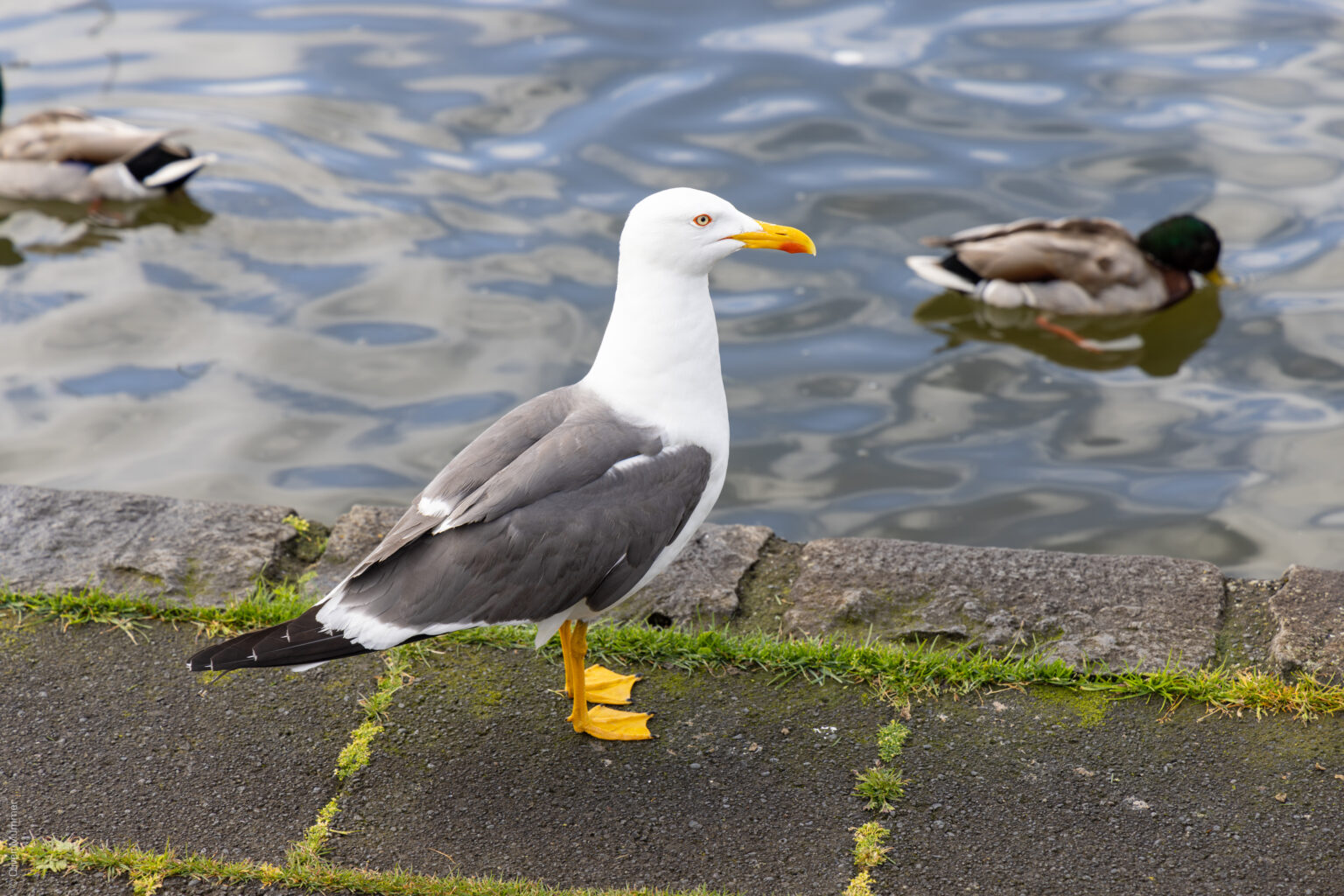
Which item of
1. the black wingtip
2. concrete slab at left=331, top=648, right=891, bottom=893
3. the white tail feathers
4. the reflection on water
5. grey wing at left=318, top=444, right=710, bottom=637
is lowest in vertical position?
the reflection on water

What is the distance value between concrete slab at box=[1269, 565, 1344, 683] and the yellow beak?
196 cm

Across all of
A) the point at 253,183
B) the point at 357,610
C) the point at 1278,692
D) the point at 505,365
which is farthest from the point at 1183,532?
the point at 253,183

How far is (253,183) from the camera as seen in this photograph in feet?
31.7

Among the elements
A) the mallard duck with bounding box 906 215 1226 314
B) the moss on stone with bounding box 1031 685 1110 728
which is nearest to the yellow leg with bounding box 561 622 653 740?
the moss on stone with bounding box 1031 685 1110 728

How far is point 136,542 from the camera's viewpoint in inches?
183

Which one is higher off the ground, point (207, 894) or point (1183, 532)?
point (207, 894)

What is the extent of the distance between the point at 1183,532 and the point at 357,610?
464 centimetres

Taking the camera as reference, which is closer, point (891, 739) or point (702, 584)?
point (891, 739)

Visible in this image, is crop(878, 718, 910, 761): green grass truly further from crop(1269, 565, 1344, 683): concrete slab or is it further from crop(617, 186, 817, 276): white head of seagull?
crop(617, 186, 817, 276): white head of seagull

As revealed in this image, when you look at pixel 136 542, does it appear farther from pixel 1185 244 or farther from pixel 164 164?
pixel 1185 244

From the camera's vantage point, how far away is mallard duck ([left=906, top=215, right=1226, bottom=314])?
8453mm

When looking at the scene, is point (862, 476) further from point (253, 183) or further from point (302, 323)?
point (253, 183)

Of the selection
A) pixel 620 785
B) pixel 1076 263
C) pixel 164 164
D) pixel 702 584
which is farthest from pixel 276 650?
pixel 164 164

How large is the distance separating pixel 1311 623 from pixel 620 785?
230 centimetres
